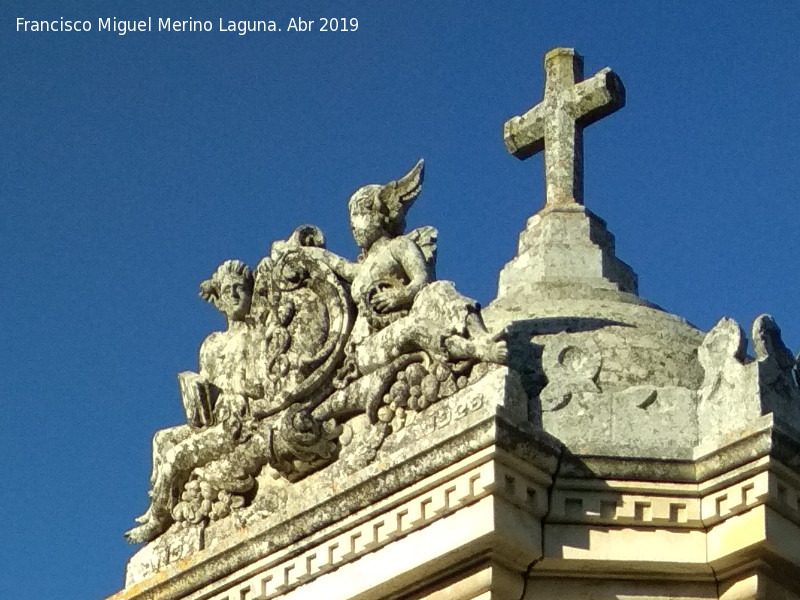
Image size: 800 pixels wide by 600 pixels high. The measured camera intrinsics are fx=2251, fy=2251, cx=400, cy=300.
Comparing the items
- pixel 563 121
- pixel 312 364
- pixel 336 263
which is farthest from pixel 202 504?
pixel 563 121

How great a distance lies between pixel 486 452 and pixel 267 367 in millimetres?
2561

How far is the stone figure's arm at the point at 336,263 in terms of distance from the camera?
15.4 meters

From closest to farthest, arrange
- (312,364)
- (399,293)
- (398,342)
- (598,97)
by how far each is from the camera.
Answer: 1. (398,342)
2. (399,293)
3. (312,364)
4. (598,97)

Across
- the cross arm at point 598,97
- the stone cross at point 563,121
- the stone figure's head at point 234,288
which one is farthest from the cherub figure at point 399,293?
the cross arm at point 598,97

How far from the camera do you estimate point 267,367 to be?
51.2ft

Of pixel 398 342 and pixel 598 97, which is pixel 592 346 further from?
pixel 598 97

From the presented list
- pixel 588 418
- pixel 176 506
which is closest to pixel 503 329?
pixel 588 418

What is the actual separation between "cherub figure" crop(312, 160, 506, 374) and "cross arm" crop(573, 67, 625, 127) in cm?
185

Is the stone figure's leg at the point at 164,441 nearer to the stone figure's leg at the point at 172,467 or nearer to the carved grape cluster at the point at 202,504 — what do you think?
the stone figure's leg at the point at 172,467

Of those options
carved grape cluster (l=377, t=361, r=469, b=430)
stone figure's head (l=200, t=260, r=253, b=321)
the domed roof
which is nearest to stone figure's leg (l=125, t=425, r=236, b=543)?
stone figure's head (l=200, t=260, r=253, b=321)

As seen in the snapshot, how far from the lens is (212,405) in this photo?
16.0 meters

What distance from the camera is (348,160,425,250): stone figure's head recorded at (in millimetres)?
15492

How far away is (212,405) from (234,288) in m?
0.87

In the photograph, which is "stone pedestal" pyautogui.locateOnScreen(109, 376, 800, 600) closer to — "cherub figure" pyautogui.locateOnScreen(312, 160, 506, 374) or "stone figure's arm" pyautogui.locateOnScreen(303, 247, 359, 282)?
"cherub figure" pyautogui.locateOnScreen(312, 160, 506, 374)
